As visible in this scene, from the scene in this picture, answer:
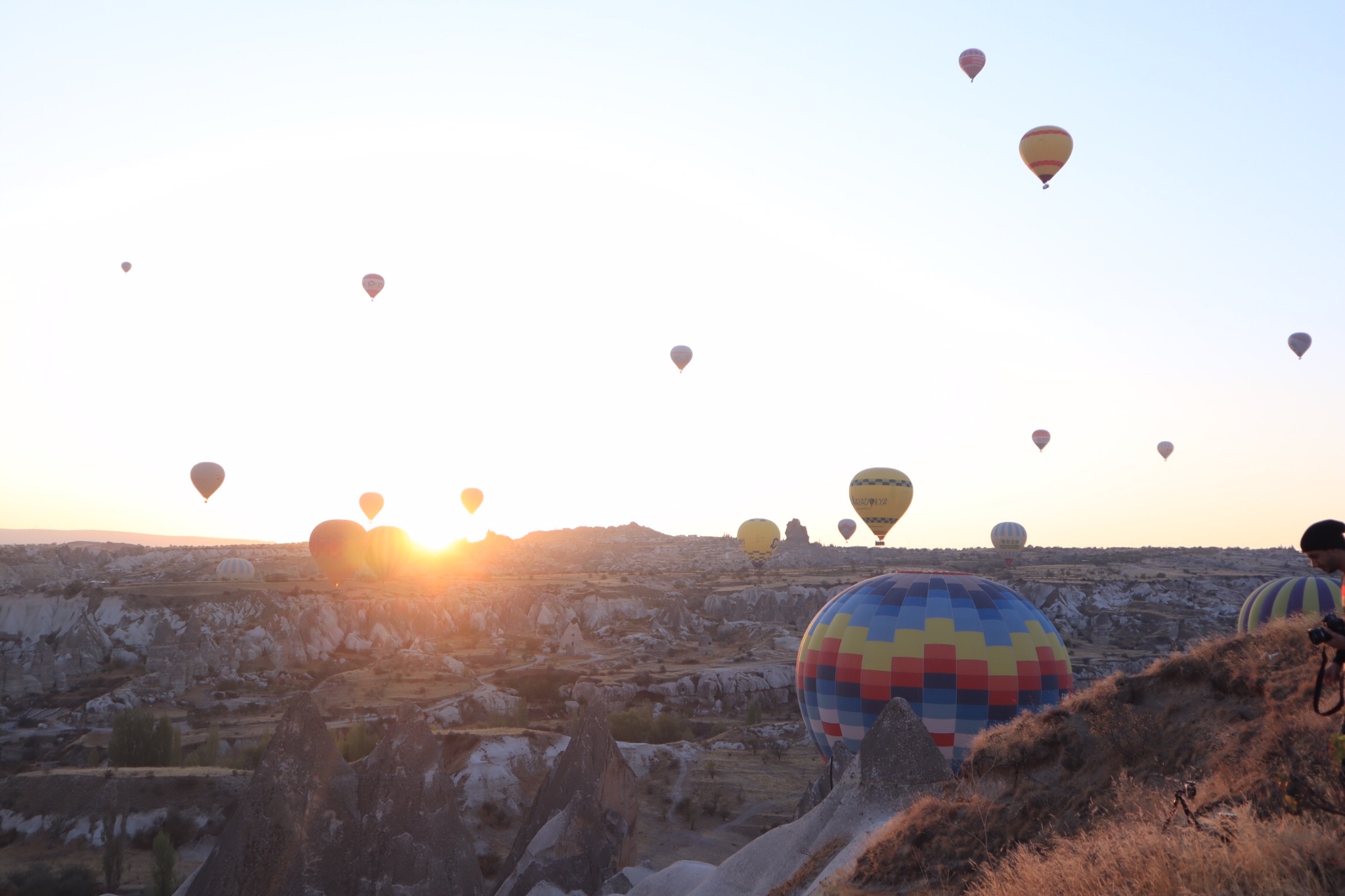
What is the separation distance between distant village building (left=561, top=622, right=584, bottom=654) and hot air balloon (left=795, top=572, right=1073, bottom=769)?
48255 mm

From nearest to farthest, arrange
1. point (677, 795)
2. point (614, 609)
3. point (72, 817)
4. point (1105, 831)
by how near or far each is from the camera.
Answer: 1. point (1105, 831)
2. point (72, 817)
3. point (677, 795)
4. point (614, 609)

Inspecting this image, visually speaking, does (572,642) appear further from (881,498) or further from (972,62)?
(972,62)

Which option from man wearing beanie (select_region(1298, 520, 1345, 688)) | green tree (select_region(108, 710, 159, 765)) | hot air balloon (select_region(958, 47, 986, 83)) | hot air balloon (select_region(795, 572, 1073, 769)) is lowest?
green tree (select_region(108, 710, 159, 765))

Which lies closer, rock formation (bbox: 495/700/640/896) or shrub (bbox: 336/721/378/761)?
rock formation (bbox: 495/700/640/896)

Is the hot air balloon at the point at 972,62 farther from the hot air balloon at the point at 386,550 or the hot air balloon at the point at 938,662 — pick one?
the hot air balloon at the point at 386,550

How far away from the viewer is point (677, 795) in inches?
1326

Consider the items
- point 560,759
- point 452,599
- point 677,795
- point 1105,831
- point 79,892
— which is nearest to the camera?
point 1105,831

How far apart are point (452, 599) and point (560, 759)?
70.8 m

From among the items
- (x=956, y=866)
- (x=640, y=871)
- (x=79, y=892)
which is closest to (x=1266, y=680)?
(x=956, y=866)

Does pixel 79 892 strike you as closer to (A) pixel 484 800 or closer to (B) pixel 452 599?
(A) pixel 484 800

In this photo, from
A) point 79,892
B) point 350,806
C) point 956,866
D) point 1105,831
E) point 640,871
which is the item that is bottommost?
point 79,892

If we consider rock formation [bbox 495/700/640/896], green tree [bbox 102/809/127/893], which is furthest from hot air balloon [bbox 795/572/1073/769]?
green tree [bbox 102/809/127/893]

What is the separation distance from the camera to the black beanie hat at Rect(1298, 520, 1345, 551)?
6625 mm

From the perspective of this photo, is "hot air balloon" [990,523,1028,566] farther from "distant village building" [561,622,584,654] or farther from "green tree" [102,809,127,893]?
"green tree" [102,809,127,893]
